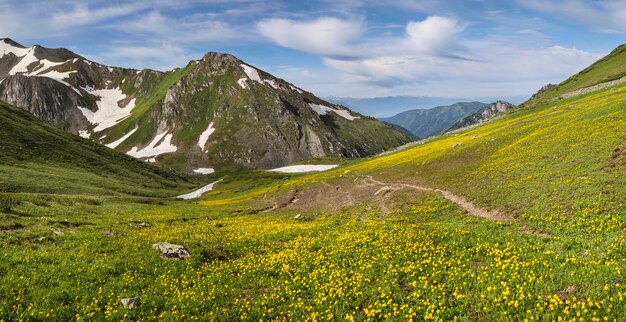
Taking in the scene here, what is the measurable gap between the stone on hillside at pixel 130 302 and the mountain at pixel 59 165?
5862 cm

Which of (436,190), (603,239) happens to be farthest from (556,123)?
(603,239)

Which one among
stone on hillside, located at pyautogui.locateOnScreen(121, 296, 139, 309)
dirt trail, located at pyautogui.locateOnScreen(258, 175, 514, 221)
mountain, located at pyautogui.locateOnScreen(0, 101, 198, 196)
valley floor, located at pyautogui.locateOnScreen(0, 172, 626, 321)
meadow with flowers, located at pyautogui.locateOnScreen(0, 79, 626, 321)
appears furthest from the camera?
mountain, located at pyautogui.locateOnScreen(0, 101, 198, 196)

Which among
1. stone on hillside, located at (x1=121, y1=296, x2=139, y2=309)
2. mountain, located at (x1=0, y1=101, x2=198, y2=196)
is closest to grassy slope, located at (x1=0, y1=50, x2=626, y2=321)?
stone on hillside, located at (x1=121, y1=296, x2=139, y2=309)

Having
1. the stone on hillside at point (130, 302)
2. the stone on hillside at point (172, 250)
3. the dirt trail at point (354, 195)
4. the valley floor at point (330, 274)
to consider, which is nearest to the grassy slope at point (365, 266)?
the valley floor at point (330, 274)

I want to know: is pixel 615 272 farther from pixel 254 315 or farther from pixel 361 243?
pixel 254 315

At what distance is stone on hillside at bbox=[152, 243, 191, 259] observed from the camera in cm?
2078

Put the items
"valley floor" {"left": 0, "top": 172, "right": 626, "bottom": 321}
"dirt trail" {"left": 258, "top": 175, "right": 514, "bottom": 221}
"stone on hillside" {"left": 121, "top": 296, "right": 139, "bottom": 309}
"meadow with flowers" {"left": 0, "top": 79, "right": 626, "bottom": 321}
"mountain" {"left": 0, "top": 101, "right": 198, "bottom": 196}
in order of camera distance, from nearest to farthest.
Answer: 1. "valley floor" {"left": 0, "top": 172, "right": 626, "bottom": 321}
2. "meadow with flowers" {"left": 0, "top": 79, "right": 626, "bottom": 321}
3. "stone on hillside" {"left": 121, "top": 296, "right": 139, "bottom": 309}
4. "dirt trail" {"left": 258, "top": 175, "right": 514, "bottom": 221}
5. "mountain" {"left": 0, "top": 101, "right": 198, "bottom": 196}

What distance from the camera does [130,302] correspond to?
48.2 feet

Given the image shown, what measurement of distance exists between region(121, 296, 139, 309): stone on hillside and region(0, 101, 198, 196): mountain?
192ft

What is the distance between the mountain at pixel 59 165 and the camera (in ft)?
220

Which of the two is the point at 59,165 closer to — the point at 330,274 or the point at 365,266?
the point at 330,274

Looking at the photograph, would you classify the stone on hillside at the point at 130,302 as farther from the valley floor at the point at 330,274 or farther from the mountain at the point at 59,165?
the mountain at the point at 59,165

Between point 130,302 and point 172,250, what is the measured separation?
6.47m

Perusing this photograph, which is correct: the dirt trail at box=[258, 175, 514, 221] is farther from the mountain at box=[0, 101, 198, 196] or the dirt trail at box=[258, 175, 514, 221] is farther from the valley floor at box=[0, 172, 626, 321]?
the mountain at box=[0, 101, 198, 196]
